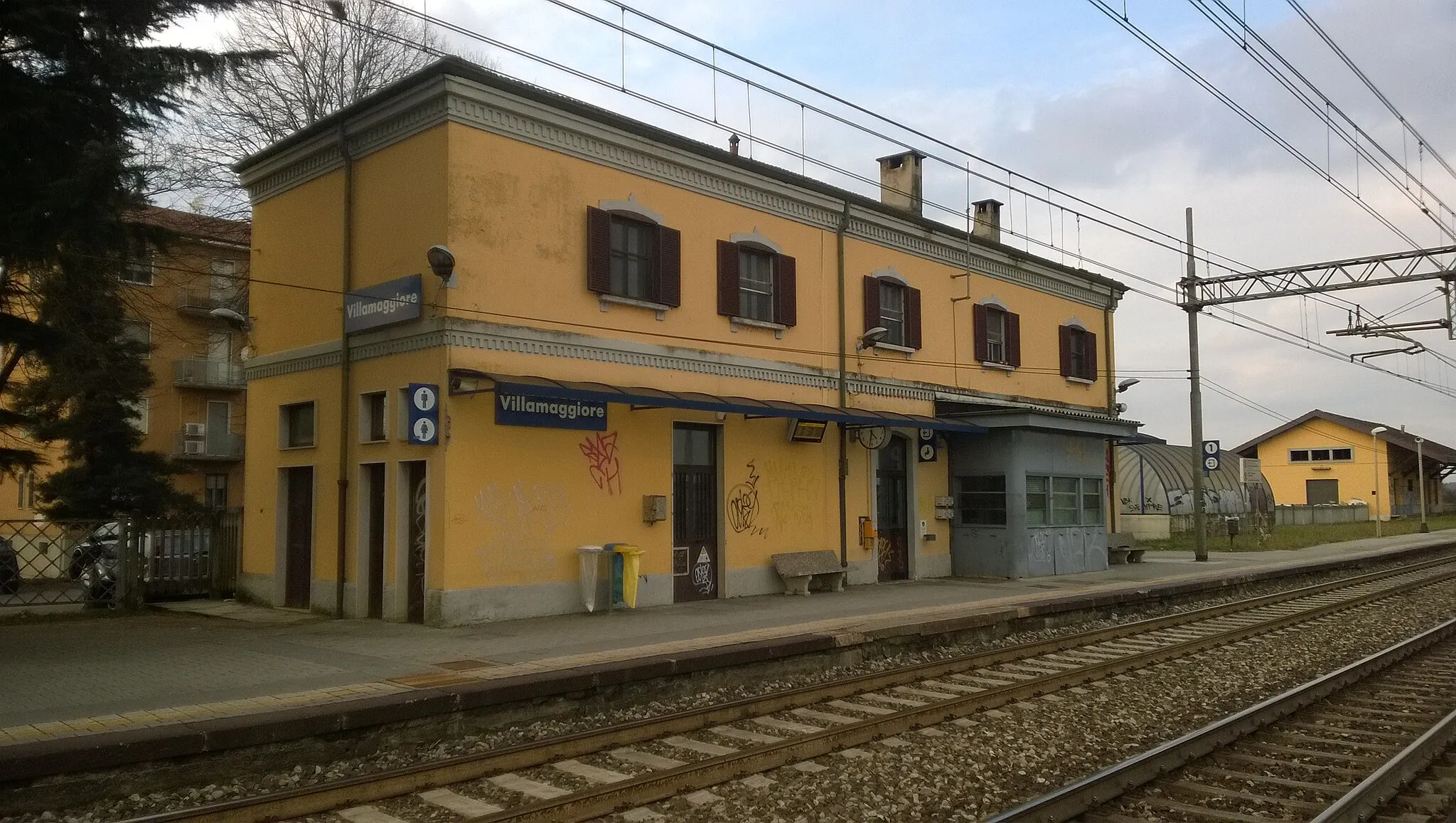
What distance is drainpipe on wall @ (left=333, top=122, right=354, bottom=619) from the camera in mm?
14992

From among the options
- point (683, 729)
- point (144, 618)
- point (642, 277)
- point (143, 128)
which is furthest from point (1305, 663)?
point (144, 618)

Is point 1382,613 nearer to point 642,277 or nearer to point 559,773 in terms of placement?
point 642,277

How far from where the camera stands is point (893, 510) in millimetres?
21000

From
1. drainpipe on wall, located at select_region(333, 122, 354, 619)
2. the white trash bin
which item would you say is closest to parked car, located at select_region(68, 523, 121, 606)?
drainpipe on wall, located at select_region(333, 122, 354, 619)

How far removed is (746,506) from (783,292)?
12.9 feet

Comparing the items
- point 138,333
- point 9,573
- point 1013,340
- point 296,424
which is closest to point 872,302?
point 1013,340

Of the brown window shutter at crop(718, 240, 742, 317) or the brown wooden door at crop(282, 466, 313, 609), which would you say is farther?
the brown window shutter at crop(718, 240, 742, 317)

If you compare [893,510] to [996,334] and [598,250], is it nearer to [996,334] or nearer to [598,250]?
[996,334]

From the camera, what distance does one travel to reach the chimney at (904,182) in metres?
23.6

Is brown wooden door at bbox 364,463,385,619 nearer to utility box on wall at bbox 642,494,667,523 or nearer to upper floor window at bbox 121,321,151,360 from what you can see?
utility box on wall at bbox 642,494,667,523

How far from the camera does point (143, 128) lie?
1103 cm

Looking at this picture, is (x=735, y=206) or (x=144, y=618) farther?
(x=735, y=206)

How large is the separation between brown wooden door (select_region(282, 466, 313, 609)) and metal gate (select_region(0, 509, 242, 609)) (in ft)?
5.18

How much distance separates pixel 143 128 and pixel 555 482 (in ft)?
21.6
